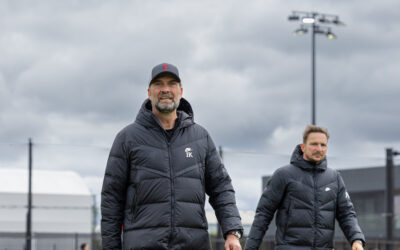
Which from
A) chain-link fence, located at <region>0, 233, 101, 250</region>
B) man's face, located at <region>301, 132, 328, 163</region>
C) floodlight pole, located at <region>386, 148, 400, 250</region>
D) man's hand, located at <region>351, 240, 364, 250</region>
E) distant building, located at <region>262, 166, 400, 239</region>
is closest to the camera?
man's hand, located at <region>351, 240, 364, 250</region>

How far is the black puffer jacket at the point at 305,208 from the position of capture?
297 inches

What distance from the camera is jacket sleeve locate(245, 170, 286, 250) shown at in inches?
303

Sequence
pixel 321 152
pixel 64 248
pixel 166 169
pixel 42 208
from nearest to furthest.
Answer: pixel 166 169, pixel 321 152, pixel 42 208, pixel 64 248

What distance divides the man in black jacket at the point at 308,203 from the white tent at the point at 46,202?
33.0ft

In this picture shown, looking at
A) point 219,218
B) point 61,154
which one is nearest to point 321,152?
point 219,218

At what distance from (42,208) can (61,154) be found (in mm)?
1233

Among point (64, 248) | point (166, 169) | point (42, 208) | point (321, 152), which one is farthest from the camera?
point (64, 248)

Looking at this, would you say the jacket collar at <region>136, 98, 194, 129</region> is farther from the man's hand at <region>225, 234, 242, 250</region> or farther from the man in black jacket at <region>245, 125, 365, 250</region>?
the man in black jacket at <region>245, 125, 365, 250</region>

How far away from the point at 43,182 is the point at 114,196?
12980 millimetres

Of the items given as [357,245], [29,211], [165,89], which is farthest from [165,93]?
[29,211]

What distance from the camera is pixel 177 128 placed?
544 centimetres

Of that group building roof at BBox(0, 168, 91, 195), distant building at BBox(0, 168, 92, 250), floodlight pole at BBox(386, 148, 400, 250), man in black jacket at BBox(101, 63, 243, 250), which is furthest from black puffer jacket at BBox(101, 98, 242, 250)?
floodlight pole at BBox(386, 148, 400, 250)

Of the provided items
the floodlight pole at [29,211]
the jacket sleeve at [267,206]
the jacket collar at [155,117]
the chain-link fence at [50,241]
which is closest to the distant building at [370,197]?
the chain-link fence at [50,241]

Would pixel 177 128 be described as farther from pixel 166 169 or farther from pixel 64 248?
pixel 64 248
